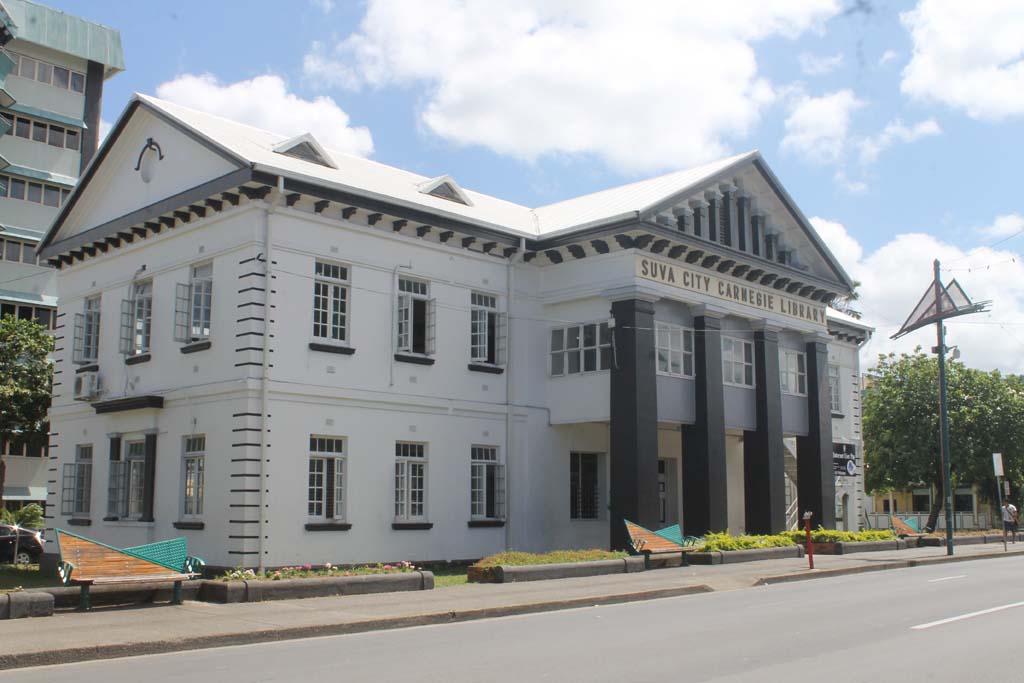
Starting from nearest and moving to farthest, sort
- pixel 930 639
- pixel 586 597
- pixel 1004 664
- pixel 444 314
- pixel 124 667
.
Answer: pixel 1004 664, pixel 124 667, pixel 930 639, pixel 586 597, pixel 444 314

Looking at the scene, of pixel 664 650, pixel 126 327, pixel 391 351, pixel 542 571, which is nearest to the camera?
pixel 664 650

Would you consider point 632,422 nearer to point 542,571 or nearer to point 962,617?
point 542,571

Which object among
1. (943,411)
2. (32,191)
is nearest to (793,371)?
(943,411)

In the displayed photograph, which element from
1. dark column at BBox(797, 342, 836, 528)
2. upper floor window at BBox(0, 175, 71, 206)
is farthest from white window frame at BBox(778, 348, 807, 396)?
upper floor window at BBox(0, 175, 71, 206)

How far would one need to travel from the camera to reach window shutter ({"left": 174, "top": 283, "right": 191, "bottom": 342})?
74.1 ft

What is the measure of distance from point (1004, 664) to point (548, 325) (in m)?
18.7

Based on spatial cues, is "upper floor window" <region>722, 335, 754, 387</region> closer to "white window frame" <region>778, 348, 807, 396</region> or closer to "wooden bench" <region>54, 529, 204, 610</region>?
"white window frame" <region>778, 348, 807, 396</region>

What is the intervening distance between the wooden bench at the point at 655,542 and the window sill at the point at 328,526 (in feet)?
21.0

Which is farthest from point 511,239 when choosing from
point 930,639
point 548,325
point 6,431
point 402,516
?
point 6,431

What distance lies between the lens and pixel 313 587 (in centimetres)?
1680

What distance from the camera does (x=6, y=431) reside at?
111 ft

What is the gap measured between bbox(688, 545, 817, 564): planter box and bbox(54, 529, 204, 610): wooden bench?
1263cm

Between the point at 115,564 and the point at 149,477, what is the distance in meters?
8.42

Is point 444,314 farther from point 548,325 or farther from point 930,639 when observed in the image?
point 930,639
